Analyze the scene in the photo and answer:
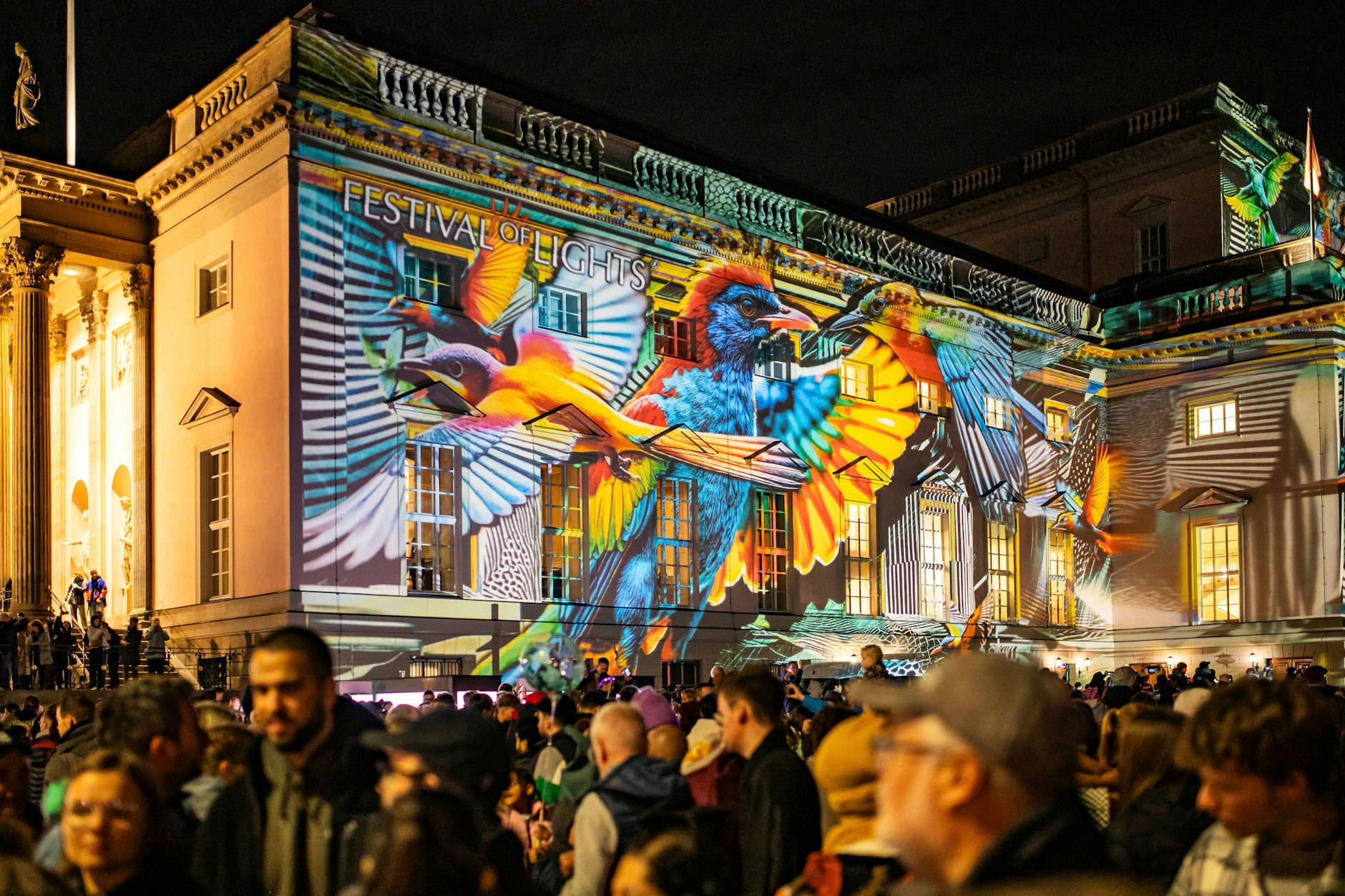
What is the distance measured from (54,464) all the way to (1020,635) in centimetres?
2128

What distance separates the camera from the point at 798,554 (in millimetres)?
27016

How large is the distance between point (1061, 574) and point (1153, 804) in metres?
29.5

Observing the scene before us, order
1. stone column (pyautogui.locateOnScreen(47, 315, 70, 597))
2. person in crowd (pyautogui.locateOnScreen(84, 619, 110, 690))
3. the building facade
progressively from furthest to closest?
the building facade, stone column (pyautogui.locateOnScreen(47, 315, 70, 597)), person in crowd (pyautogui.locateOnScreen(84, 619, 110, 690))

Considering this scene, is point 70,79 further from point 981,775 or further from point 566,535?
point 981,775

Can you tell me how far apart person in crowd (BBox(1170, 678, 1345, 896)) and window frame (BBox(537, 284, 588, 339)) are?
1922cm

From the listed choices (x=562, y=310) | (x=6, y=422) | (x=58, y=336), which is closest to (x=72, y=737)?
(x=562, y=310)

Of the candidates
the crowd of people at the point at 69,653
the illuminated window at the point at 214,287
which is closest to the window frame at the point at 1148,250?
the illuminated window at the point at 214,287

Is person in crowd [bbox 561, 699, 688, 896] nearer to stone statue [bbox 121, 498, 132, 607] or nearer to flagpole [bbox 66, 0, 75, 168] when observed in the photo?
stone statue [bbox 121, 498, 132, 607]

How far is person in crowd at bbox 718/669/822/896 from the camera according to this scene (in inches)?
223

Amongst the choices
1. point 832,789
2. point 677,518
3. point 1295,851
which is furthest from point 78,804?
point 677,518

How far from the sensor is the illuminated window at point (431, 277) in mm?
21688

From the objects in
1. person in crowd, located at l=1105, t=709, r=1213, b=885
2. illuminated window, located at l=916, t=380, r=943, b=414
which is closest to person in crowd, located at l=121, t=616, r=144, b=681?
illuminated window, located at l=916, t=380, r=943, b=414

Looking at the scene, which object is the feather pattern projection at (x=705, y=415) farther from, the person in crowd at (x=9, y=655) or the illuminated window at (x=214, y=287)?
the person in crowd at (x=9, y=655)

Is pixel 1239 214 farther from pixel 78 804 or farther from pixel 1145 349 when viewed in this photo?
pixel 78 804
